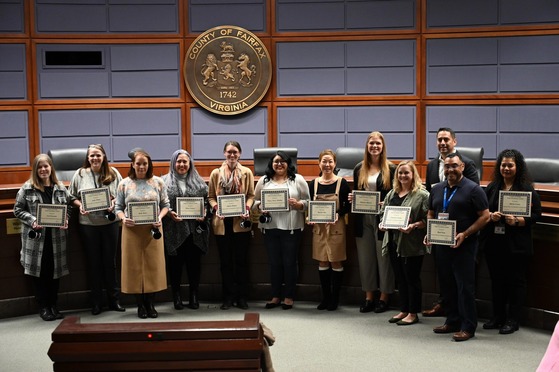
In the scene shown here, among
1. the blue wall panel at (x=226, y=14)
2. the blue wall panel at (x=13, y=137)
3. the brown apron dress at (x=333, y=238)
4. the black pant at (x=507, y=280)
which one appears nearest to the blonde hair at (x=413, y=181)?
the brown apron dress at (x=333, y=238)

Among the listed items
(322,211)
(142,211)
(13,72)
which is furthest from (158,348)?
(13,72)

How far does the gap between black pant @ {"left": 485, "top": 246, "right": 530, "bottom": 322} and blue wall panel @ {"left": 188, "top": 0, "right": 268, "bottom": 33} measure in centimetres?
487

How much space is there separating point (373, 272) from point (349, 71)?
374cm

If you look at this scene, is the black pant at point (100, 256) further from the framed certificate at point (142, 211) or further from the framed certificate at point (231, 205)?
the framed certificate at point (231, 205)

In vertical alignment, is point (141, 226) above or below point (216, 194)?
below

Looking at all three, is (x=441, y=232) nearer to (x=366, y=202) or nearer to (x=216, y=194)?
(x=366, y=202)

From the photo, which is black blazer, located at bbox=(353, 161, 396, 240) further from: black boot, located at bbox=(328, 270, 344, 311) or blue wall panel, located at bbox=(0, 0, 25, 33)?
blue wall panel, located at bbox=(0, 0, 25, 33)

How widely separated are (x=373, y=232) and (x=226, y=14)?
4.25 m

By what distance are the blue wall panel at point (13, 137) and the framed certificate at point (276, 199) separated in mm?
4404

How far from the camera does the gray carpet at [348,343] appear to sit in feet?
16.5

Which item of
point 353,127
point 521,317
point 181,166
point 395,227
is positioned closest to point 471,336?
point 521,317

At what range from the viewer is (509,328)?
18.6 feet

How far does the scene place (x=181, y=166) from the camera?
6355 millimetres

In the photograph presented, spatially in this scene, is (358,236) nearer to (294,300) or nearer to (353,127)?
(294,300)
